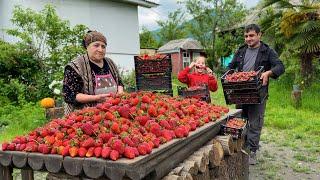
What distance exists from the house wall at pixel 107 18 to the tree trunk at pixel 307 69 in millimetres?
7502

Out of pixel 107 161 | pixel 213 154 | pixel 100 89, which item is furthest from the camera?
pixel 100 89

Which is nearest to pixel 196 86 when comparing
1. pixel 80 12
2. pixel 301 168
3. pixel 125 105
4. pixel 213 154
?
pixel 301 168

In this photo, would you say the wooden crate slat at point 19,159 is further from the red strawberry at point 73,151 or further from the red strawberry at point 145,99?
the red strawberry at point 145,99

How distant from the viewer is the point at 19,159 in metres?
3.36

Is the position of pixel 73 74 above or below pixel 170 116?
above

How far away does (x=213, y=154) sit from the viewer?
426cm

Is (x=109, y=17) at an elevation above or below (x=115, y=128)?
above

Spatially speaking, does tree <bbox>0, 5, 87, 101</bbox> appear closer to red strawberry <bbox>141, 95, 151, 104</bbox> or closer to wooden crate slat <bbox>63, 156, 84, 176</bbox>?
red strawberry <bbox>141, 95, 151, 104</bbox>

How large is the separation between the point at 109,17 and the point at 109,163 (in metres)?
15.6

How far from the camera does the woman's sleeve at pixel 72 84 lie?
4445mm

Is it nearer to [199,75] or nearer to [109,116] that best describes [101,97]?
[109,116]

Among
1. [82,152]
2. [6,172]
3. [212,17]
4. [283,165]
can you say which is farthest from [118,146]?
[212,17]

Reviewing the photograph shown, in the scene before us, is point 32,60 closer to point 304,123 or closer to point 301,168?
point 304,123

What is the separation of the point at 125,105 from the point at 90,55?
1.06 meters
